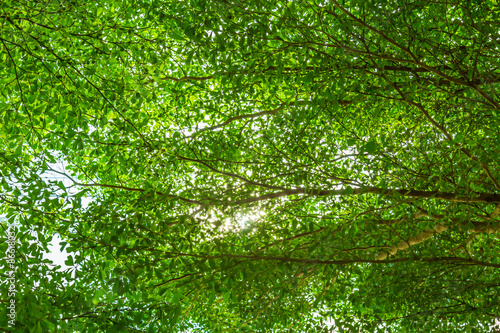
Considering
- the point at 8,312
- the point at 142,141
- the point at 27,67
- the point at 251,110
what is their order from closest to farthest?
1. the point at 8,312
2. the point at 27,67
3. the point at 142,141
4. the point at 251,110

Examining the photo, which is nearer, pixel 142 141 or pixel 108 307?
pixel 108 307

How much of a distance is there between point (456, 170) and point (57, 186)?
13.8 feet

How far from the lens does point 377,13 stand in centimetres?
321

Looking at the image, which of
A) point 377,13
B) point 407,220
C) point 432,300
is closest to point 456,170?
point 407,220

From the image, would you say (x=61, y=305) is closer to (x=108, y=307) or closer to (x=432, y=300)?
(x=108, y=307)

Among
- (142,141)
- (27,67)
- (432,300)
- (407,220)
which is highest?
(27,67)

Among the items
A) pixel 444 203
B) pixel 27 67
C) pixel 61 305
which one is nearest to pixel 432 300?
pixel 444 203

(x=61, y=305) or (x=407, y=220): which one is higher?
(x=407, y=220)

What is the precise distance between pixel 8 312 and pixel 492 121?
5594 mm

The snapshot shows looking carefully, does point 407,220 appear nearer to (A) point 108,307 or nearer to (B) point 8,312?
(A) point 108,307

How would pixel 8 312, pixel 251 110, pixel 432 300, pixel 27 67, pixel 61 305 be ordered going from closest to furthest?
pixel 8 312 < pixel 61 305 < pixel 27 67 < pixel 432 300 < pixel 251 110

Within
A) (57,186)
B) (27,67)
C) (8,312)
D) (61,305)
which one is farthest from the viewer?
(27,67)

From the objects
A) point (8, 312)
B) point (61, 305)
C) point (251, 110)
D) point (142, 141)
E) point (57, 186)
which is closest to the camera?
point (8, 312)

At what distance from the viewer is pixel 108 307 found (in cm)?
338
